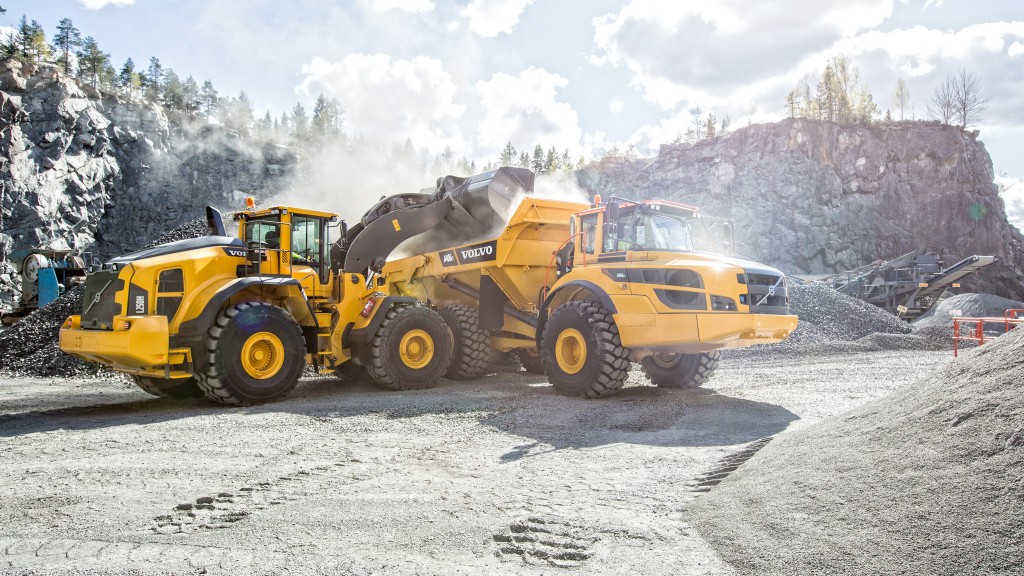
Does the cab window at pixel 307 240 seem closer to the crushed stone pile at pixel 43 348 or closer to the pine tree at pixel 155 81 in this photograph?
the crushed stone pile at pixel 43 348

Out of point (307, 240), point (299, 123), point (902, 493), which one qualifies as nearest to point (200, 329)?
point (307, 240)

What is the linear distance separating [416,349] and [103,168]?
48.8 meters

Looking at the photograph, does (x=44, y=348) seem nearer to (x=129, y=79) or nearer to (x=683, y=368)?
(x=683, y=368)

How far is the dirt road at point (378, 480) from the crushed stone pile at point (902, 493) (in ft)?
1.01

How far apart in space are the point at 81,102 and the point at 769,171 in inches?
1859

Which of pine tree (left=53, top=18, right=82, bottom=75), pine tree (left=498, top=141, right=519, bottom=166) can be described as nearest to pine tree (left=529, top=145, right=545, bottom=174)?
pine tree (left=498, top=141, right=519, bottom=166)

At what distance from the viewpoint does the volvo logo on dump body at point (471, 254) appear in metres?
9.88

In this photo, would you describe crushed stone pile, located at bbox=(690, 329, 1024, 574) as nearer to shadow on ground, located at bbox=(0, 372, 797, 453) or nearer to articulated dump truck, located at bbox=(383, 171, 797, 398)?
shadow on ground, located at bbox=(0, 372, 797, 453)

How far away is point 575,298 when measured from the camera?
868cm

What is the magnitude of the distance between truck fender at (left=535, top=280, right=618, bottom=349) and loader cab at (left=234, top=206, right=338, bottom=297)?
3009mm

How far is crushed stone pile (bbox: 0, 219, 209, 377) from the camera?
1110cm

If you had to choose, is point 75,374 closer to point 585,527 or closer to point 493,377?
point 493,377

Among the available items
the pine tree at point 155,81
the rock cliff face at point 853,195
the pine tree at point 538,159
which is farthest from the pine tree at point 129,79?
the rock cliff face at point 853,195

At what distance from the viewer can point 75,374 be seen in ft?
36.0
